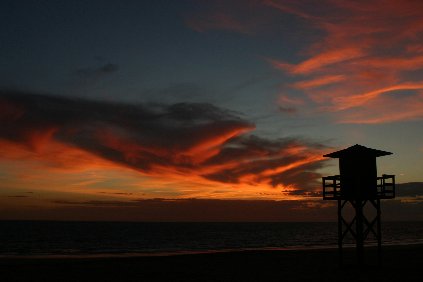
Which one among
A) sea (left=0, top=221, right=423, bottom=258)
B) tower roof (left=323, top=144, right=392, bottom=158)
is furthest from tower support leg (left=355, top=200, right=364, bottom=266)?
sea (left=0, top=221, right=423, bottom=258)

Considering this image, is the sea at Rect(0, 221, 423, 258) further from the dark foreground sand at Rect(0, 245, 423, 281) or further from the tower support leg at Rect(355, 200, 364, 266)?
the tower support leg at Rect(355, 200, 364, 266)

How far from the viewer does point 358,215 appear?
28750 mm

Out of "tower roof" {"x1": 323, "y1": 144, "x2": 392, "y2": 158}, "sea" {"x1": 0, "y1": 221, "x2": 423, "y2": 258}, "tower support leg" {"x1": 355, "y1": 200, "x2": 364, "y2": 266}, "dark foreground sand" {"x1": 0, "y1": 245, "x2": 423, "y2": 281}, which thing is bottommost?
"sea" {"x1": 0, "y1": 221, "x2": 423, "y2": 258}

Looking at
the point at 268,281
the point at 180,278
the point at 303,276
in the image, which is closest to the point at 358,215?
the point at 303,276

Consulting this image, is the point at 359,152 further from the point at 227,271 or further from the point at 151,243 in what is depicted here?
the point at 151,243

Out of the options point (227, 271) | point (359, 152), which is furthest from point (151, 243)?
point (359, 152)

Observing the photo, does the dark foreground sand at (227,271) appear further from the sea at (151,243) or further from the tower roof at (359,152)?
the sea at (151,243)

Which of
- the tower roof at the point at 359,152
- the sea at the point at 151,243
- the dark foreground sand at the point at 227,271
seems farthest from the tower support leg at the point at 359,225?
the sea at the point at 151,243

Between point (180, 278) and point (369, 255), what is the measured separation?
2126 centimetres

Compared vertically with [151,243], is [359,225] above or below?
above

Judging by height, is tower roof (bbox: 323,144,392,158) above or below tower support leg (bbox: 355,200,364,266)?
above

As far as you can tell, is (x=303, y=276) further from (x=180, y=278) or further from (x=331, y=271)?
(x=180, y=278)

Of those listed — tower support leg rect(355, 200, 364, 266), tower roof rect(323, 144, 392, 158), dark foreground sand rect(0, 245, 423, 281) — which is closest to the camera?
dark foreground sand rect(0, 245, 423, 281)

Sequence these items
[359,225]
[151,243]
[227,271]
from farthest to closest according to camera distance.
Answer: [151,243]
[227,271]
[359,225]
